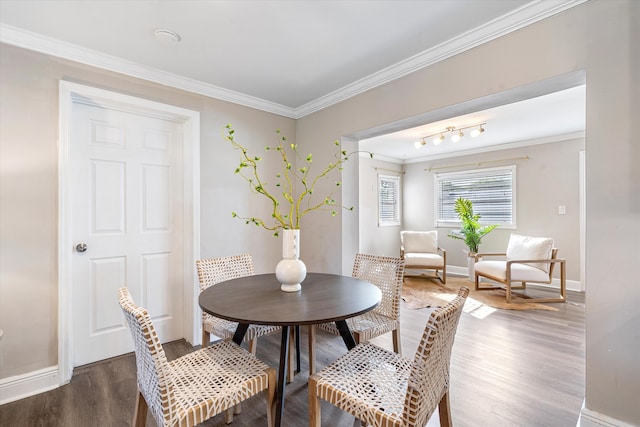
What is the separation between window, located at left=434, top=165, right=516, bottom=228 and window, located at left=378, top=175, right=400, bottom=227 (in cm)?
84

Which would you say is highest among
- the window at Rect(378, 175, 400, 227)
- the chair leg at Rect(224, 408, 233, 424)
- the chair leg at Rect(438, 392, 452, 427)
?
the window at Rect(378, 175, 400, 227)

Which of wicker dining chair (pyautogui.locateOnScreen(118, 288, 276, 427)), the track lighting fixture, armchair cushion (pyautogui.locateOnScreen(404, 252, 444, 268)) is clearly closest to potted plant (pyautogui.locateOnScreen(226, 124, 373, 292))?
wicker dining chair (pyautogui.locateOnScreen(118, 288, 276, 427))

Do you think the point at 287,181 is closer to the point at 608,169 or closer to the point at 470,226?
the point at 608,169

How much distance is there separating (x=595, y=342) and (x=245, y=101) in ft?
10.8

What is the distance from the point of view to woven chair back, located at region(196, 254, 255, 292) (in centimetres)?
213

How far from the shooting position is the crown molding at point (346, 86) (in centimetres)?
A: 177

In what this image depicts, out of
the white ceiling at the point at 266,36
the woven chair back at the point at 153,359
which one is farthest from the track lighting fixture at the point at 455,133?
the woven chair back at the point at 153,359

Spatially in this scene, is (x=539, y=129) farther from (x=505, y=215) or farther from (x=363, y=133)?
(x=363, y=133)

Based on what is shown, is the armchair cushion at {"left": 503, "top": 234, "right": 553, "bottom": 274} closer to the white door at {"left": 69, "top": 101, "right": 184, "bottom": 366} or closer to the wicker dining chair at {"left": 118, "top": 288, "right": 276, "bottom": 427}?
the wicker dining chair at {"left": 118, "top": 288, "right": 276, "bottom": 427}

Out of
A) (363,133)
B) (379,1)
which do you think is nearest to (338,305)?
(379,1)

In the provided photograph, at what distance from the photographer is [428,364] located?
100cm

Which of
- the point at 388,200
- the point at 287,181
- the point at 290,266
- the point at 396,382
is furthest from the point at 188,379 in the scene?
the point at 388,200

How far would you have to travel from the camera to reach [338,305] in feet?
4.76

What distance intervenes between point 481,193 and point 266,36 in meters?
4.99
